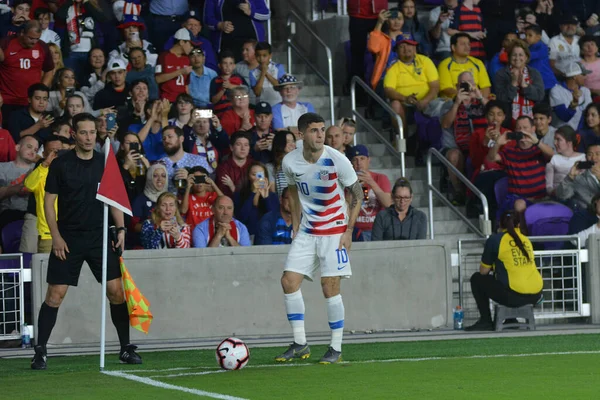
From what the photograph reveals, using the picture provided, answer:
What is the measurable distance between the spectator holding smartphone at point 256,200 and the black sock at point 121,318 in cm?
418

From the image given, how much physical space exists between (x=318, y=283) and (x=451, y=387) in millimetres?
5970

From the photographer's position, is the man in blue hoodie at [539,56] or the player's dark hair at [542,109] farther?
the man in blue hoodie at [539,56]

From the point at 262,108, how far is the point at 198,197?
2208 mm

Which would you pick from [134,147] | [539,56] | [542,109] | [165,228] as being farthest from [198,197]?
[539,56]

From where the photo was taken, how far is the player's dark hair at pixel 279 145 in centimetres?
1603

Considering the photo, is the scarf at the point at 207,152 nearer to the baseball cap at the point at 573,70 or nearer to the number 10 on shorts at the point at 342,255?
the number 10 on shorts at the point at 342,255

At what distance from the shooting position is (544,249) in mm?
15945

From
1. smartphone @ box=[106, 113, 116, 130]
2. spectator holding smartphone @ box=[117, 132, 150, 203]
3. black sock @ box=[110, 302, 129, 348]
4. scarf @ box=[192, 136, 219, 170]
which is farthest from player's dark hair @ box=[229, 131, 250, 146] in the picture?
black sock @ box=[110, 302, 129, 348]

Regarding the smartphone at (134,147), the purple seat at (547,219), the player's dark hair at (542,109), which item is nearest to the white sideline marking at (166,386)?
the smartphone at (134,147)

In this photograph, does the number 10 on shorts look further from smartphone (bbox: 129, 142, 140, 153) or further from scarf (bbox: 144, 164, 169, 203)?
smartphone (bbox: 129, 142, 140, 153)

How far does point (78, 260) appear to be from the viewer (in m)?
11.2

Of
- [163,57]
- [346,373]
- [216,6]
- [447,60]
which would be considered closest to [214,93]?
[163,57]

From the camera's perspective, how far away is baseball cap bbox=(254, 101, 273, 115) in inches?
664

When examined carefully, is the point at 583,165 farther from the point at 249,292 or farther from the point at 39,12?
the point at 39,12
